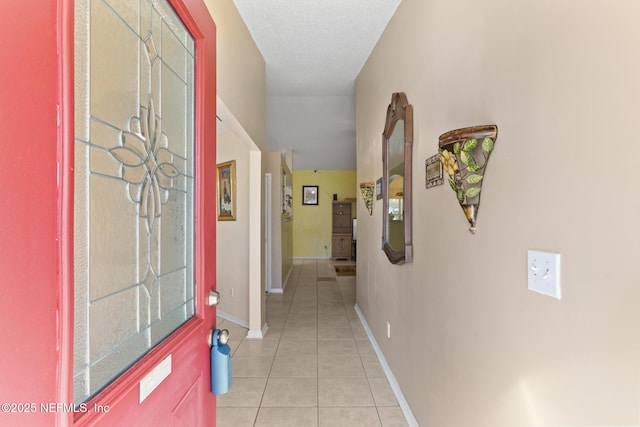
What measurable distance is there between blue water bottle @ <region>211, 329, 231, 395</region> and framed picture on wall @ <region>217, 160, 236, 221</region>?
2867mm

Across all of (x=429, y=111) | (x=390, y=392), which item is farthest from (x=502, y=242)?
(x=390, y=392)

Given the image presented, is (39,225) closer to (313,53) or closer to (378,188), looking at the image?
(378,188)

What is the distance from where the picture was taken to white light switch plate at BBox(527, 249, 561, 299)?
83cm

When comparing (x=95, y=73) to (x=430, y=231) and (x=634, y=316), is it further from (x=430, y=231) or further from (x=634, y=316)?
(x=430, y=231)

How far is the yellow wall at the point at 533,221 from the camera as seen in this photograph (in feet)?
2.20

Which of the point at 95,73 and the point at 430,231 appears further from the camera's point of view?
the point at 430,231

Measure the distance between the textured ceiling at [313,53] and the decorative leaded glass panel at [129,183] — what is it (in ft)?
5.32

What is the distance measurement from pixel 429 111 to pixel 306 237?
746 centimetres

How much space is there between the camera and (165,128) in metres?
0.92

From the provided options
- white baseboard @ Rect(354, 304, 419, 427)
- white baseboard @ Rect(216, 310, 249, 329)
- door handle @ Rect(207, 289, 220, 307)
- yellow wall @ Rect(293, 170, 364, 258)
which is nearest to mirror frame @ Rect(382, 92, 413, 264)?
white baseboard @ Rect(354, 304, 419, 427)

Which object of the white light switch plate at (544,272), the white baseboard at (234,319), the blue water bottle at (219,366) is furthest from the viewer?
the white baseboard at (234,319)

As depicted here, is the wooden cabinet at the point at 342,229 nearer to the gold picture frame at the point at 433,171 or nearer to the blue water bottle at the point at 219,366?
the gold picture frame at the point at 433,171

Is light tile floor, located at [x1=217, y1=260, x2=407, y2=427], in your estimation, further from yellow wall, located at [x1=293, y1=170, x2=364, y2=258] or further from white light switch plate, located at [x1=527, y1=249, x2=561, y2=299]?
yellow wall, located at [x1=293, y1=170, x2=364, y2=258]

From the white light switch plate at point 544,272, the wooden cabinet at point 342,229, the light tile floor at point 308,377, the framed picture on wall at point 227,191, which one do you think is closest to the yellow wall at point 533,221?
the white light switch plate at point 544,272
